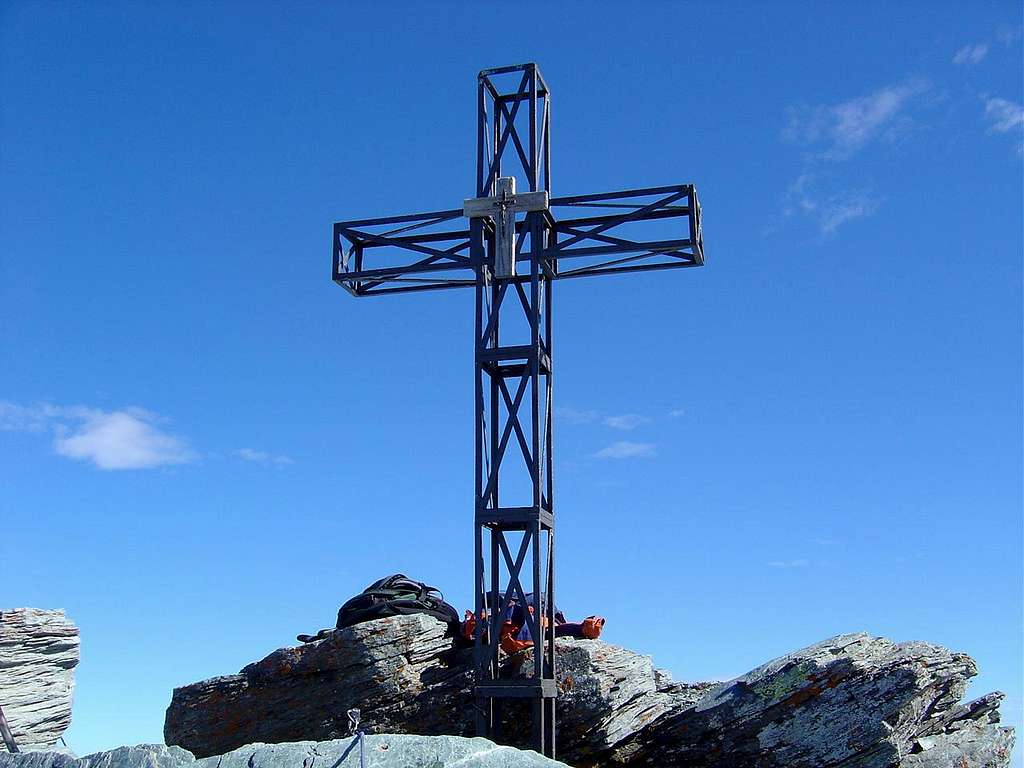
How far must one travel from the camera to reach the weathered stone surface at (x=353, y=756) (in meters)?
12.5

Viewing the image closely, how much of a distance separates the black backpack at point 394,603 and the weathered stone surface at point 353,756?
18.9 feet

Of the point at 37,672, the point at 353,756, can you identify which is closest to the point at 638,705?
the point at 353,756

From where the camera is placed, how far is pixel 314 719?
62.1 ft

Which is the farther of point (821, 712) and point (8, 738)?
point (8, 738)

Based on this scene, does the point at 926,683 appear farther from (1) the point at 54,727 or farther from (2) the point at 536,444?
(1) the point at 54,727

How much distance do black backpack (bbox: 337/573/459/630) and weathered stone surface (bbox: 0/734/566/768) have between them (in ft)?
18.9

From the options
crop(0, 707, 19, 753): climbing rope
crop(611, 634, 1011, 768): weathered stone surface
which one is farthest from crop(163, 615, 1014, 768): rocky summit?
crop(0, 707, 19, 753): climbing rope

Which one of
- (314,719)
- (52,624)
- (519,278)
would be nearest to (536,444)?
(519,278)

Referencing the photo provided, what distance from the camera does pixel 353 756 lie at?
13.0m

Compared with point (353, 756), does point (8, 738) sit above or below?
above

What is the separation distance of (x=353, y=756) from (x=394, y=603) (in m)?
7.25

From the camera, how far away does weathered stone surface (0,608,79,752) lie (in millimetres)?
21938

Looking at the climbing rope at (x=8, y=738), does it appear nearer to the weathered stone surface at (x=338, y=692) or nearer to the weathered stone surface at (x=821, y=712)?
the weathered stone surface at (x=338, y=692)

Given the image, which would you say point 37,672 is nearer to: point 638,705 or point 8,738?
point 8,738
